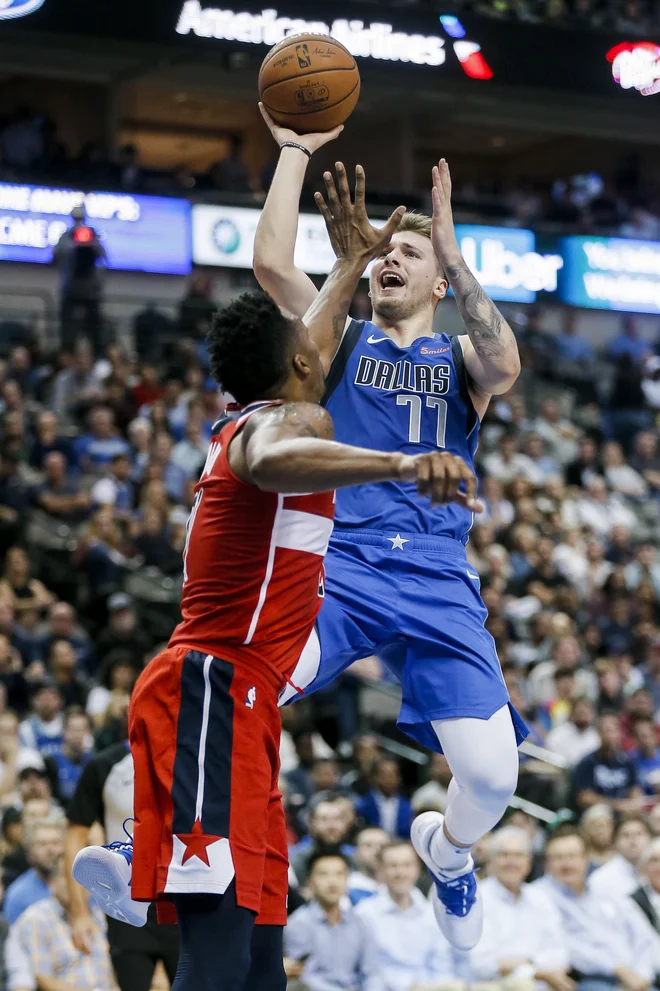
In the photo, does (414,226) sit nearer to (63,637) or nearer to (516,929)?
(516,929)

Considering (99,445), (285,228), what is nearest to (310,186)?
(99,445)

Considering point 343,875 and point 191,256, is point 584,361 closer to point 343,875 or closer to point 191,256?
point 191,256

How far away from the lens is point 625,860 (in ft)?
30.2

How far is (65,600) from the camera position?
11.8 meters

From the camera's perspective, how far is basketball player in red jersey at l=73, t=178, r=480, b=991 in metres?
3.93

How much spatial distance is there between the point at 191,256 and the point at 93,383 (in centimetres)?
476

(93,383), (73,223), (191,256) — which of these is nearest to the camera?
(93,383)

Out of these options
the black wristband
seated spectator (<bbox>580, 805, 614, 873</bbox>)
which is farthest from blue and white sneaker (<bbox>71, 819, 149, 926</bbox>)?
seated spectator (<bbox>580, 805, 614, 873</bbox>)

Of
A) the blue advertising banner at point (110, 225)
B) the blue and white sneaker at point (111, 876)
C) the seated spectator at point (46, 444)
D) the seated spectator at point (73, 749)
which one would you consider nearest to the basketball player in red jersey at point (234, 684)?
the blue and white sneaker at point (111, 876)

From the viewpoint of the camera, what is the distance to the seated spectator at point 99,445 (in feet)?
42.1

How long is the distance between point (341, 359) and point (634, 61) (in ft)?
52.1

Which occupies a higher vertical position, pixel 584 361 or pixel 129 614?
pixel 584 361

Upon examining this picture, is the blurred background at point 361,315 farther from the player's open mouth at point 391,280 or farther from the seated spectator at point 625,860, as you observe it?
the player's open mouth at point 391,280

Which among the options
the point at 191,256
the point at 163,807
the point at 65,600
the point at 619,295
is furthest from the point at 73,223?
the point at 163,807
